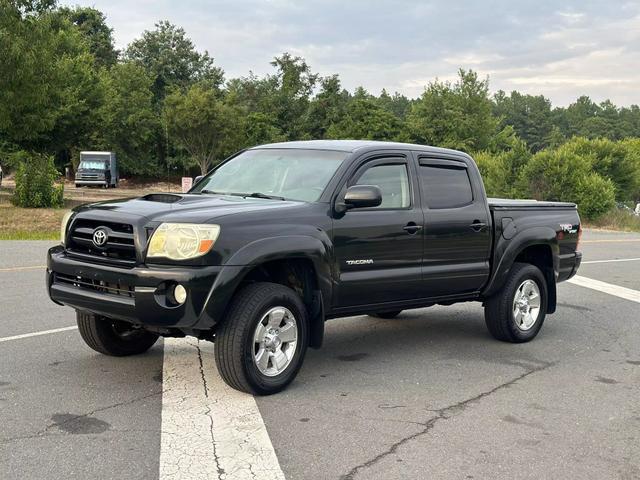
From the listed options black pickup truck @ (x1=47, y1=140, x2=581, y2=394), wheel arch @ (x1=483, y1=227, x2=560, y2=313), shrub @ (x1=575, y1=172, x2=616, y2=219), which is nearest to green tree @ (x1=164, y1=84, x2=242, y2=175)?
shrub @ (x1=575, y1=172, x2=616, y2=219)

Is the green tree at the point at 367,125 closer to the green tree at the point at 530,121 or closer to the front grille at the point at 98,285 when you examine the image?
the front grille at the point at 98,285

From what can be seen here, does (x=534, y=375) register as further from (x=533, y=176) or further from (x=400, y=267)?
(x=533, y=176)

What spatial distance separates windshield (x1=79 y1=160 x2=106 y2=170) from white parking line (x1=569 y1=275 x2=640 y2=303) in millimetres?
42207

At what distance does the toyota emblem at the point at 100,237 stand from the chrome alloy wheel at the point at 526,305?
158 inches

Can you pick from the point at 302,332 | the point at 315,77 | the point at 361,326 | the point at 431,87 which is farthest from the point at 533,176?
the point at 315,77

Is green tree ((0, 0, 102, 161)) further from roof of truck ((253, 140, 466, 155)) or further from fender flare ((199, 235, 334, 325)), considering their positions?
fender flare ((199, 235, 334, 325))

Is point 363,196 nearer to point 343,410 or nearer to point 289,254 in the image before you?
point 289,254

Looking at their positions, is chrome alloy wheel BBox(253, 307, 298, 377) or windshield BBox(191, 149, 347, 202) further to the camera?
windshield BBox(191, 149, 347, 202)

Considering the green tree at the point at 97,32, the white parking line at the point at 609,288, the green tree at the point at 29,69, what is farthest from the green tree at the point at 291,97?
the white parking line at the point at 609,288

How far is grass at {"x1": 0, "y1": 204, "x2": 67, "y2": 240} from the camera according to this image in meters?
19.6

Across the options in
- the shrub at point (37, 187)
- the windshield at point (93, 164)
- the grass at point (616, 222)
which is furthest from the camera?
the windshield at point (93, 164)

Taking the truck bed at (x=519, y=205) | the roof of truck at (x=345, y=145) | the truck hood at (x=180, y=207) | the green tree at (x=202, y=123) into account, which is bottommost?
the truck bed at (x=519, y=205)

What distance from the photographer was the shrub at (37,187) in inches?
1070

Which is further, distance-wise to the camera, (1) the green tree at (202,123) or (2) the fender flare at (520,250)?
(1) the green tree at (202,123)
